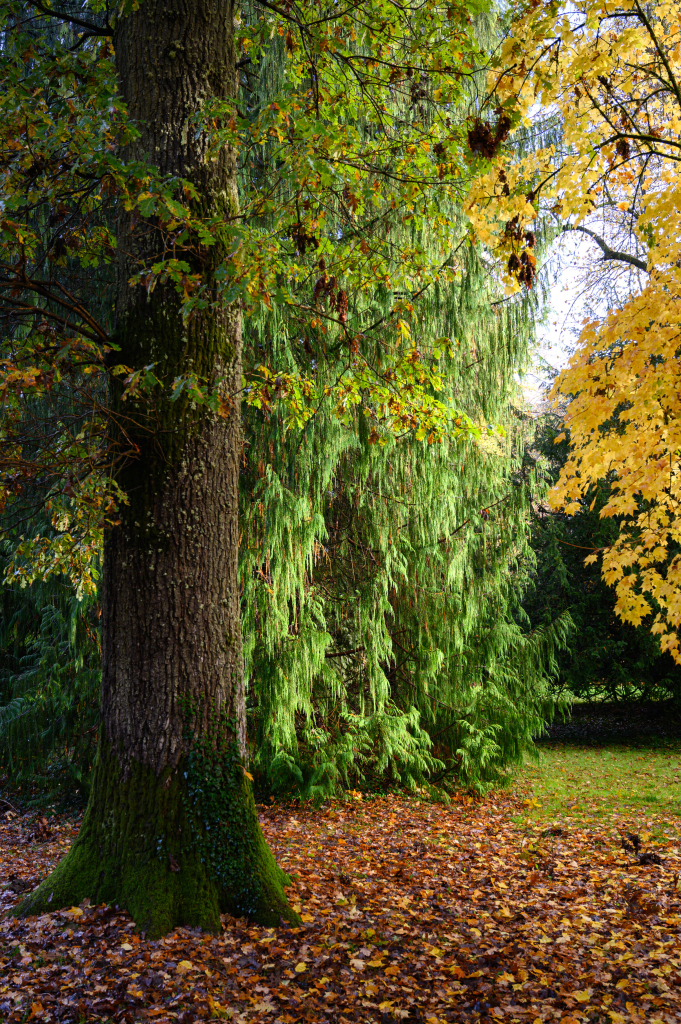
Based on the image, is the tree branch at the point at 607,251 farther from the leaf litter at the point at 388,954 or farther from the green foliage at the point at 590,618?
the leaf litter at the point at 388,954

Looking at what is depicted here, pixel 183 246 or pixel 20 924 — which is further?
pixel 183 246

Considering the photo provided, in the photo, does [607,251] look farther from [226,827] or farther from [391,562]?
[226,827]

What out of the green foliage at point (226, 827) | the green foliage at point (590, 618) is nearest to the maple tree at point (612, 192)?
the green foliage at point (226, 827)

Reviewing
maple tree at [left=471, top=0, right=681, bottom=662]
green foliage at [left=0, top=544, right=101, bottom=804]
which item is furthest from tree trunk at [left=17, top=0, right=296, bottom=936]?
green foliage at [left=0, top=544, right=101, bottom=804]

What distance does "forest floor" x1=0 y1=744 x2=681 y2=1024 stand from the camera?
282 cm

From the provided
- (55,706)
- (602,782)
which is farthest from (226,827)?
(602,782)

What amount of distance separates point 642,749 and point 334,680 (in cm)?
820

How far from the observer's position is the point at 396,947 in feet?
11.2

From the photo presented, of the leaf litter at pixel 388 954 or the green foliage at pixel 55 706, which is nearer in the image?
the leaf litter at pixel 388 954

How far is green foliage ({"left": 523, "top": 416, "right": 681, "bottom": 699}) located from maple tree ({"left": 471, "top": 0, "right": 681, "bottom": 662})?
25.4 ft

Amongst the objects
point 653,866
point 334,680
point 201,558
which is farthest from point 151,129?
point 653,866

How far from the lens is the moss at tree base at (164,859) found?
10.9 feet

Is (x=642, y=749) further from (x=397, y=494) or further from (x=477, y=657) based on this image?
(x=397, y=494)

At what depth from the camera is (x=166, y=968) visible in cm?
291
